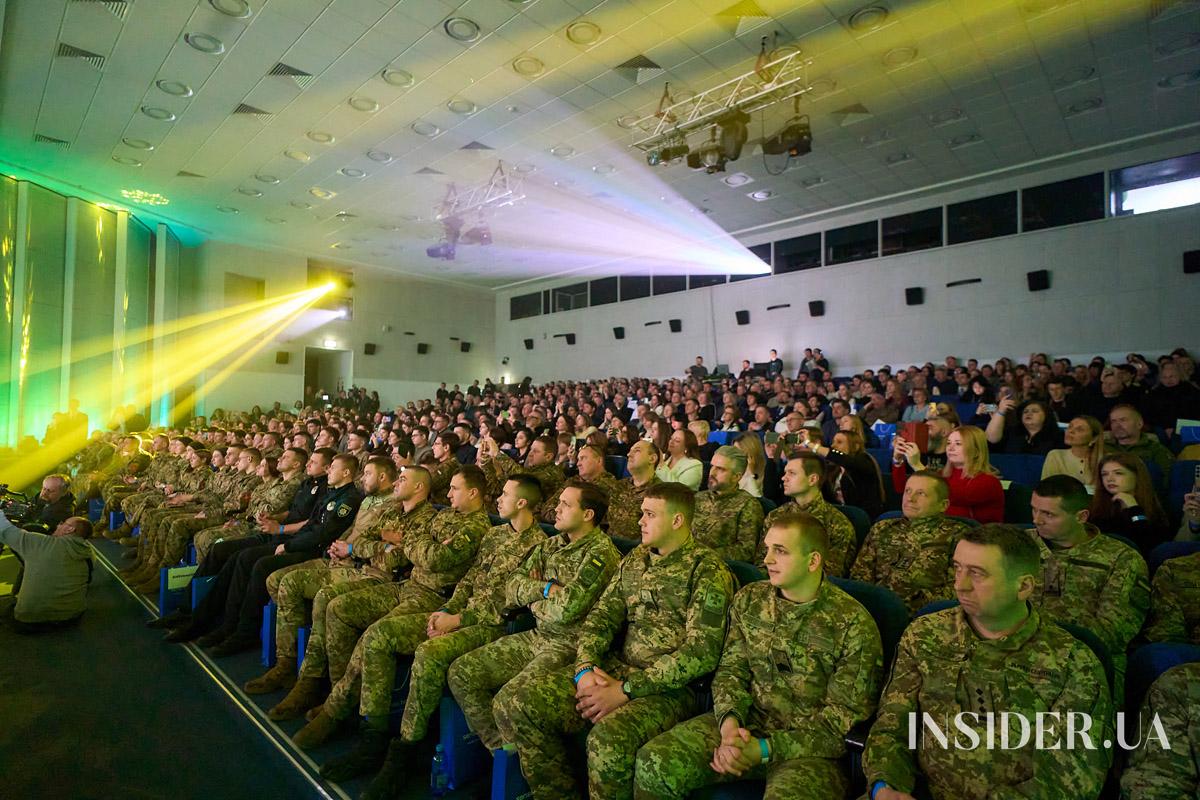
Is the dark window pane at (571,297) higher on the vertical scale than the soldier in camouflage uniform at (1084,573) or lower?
higher

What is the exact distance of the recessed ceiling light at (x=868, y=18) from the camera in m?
5.34

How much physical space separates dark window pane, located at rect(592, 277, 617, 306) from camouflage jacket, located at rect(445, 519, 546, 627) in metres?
12.6

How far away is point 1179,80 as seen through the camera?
21.4 ft

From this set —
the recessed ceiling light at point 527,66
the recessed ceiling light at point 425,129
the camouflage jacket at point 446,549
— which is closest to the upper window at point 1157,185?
the recessed ceiling light at point 527,66

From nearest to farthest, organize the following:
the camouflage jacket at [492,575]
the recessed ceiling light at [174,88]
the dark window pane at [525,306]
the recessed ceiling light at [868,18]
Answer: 1. the camouflage jacket at [492,575]
2. the recessed ceiling light at [868,18]
3. the recessed ceiling light at [174,88]
4. the dark window pane at [525,306]

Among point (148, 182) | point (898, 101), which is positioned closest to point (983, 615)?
point (898, 101)

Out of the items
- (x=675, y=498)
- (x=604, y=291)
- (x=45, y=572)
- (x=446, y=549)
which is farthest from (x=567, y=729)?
(x=604, y=291)

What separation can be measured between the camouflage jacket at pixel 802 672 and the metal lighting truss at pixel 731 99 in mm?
5755

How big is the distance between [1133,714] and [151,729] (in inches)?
138

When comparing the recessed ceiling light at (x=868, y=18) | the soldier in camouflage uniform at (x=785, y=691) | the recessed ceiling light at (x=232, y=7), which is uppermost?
the recessed ceiling light at (x=232, y=7)

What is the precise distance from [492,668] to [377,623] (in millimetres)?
607

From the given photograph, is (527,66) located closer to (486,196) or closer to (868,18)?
(868,18)

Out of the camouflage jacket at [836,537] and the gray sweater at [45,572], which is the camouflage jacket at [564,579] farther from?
the gray sweater at [45,572]

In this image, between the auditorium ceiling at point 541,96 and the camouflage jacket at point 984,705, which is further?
the auditorium ceiling at point 541,96
